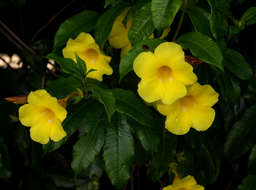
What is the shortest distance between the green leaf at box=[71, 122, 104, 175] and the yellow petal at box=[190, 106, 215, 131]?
38 centimetres

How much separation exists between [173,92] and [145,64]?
15 cm

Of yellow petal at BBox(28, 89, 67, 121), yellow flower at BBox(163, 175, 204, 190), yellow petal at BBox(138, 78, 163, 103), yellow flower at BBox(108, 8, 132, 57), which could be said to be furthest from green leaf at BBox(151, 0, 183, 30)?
yellow flower at BBox(163, 175, 204, 190)

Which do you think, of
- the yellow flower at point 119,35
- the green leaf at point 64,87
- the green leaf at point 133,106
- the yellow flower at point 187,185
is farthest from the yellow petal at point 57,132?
the yellow flower at point 187,185

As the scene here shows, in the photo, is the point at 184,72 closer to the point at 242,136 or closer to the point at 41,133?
the point at 41,133

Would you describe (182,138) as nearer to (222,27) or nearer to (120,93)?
(120,93)

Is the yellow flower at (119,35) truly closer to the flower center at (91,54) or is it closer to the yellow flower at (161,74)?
the flower center at (91,54)

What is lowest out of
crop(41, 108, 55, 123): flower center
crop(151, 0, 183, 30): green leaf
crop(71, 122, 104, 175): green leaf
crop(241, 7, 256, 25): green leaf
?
crop(71, 122, 104, 175): green leaf

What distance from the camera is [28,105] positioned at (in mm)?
1486

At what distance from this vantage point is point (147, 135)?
59.6 inches

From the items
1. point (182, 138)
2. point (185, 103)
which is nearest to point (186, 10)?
point (185, 103)

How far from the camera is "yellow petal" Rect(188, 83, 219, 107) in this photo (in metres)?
1.50

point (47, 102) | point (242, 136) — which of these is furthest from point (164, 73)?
point (242, 136)

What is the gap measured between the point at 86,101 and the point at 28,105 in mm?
226

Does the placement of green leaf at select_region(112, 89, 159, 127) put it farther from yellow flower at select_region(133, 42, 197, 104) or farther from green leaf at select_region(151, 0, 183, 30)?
green leaf at select_region(151, 0, 183, 30)
